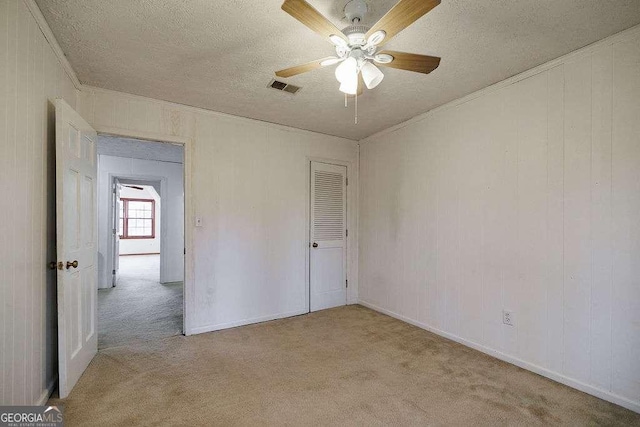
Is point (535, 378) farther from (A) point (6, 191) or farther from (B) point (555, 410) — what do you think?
(A) point (6, 191)

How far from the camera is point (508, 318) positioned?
2.63m

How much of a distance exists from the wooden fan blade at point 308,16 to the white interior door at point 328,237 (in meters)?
2.61

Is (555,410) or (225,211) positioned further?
(225,211)

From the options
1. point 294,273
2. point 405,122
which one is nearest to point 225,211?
point 294,273

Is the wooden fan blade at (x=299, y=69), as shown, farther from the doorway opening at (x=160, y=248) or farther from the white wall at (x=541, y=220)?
the doorway opening at (x=160, y=248)

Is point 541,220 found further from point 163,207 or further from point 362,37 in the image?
point 163,207

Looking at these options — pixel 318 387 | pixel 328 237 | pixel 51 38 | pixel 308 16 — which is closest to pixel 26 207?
pixel 51 38

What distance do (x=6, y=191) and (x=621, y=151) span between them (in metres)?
3.64

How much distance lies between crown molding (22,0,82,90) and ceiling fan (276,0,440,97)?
4.70 feet

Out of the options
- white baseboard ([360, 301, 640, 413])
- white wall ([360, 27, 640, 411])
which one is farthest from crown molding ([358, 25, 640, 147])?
white baseboard ([360, 301, 640, 413])

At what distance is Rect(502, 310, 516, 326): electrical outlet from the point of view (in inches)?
102

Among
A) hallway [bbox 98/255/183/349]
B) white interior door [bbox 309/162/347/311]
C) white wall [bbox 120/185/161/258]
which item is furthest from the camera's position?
white wall [bbox 120/185/161/258]

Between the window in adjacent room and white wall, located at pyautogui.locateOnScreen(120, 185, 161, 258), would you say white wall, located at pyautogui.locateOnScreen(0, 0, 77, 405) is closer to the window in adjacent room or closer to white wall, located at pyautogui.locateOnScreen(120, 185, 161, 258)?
white wall, located at pyautogui.locateOnScreen(120, 185, 161, 258)

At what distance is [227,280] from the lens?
3.49m
